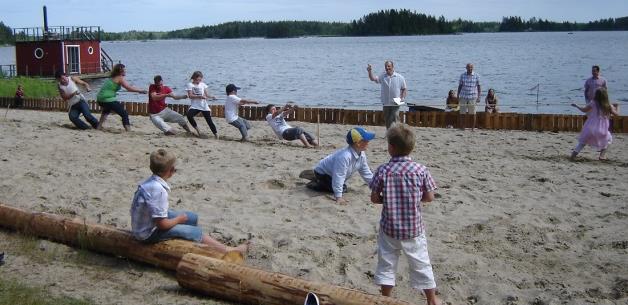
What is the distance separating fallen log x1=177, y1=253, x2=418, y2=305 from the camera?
522cm

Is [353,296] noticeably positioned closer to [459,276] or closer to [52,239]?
[459,276]

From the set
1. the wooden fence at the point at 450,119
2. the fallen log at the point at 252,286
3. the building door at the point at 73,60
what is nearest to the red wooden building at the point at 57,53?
the building door at the point at 73,60

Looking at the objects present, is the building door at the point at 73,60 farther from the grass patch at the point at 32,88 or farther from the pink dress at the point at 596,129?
the pink dress at the point at 596,129

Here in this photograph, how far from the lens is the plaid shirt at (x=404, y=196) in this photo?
531 cm

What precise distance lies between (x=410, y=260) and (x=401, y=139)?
0.91 meters

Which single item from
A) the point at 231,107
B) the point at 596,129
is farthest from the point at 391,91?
the point at 596,129

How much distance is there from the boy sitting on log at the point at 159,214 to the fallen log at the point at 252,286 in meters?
0.37

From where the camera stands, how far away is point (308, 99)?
41219 mm

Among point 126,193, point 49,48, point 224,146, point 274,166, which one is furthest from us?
point 49,48

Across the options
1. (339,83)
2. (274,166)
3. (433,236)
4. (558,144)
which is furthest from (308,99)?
(433,236)

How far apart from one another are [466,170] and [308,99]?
3032 cm

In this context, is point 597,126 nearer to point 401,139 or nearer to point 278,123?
point 278,123

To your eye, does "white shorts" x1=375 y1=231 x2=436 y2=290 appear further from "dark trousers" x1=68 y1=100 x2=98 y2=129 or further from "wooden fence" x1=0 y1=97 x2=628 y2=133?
"wooden fence" x1=0 y1=97 x2=628 y2=133

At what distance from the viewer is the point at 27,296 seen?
5676 mm
